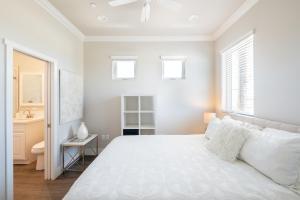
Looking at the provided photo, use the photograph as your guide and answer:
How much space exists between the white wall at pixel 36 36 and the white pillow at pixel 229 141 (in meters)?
2.34

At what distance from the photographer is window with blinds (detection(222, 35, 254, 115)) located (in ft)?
9.04

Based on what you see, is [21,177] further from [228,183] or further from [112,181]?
[228,183]

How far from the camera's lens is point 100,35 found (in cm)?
404

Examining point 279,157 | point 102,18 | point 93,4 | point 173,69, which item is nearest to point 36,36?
point 93,4

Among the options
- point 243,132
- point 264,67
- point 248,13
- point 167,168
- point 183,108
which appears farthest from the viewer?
point 183,108

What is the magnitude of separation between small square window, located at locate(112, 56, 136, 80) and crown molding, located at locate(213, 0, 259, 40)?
1.99 m

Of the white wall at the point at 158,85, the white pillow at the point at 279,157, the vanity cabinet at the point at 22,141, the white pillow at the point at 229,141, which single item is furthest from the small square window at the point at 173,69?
the vanity cabinet at the point at 22,141

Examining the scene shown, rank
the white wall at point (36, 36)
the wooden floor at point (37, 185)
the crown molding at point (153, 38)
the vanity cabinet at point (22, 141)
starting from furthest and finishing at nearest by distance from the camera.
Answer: the crown molding at point (153, 38)
the vanity cabinet at point (22, 141)
the wooden floor at point (37, 185)
the white wall at point (36, 36)

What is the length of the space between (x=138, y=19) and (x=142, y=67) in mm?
1148

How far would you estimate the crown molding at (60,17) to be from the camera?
2.58 meters

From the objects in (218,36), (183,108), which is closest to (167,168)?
(183,108)

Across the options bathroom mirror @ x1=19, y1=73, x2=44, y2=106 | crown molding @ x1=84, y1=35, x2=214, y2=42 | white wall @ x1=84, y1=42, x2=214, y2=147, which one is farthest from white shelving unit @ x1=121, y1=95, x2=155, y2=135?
bathroom mirror @ x1=19, y1=73, x2=44, y2=106

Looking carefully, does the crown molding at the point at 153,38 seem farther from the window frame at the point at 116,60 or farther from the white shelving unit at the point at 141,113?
the white shelving unit at the point at 141,113

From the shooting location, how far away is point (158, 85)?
4141mm
